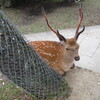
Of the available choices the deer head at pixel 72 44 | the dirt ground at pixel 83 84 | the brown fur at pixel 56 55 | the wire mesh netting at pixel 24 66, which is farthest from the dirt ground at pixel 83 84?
the deer head at pixel 72 44

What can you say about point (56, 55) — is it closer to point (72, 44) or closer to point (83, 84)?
point (72, 44)

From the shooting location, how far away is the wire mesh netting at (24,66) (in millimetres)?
2928

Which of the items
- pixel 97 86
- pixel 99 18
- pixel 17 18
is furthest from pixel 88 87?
pixel 17 18

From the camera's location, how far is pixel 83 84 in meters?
3.99

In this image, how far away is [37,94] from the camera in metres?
3.43

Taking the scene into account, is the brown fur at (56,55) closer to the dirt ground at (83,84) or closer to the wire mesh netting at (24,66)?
the dirt ground at (83,84)

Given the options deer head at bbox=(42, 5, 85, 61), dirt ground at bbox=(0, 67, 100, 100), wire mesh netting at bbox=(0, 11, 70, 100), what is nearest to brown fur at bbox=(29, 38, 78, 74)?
deer head at bbox=(42, 5, 85, 61)

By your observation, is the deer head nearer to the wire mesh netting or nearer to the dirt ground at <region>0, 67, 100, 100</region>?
the wire mesh netting

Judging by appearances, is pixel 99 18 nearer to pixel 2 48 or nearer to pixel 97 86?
pixel 97 86

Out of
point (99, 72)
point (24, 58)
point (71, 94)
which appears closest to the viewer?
point (24, 58)

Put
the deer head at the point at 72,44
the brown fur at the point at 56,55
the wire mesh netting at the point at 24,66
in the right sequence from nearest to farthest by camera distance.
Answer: the wire mesh netting at the point at 24,66 → the deer head at the point at 72,44 → the brown fur at the point at 56,55

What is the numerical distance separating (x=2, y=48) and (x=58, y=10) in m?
5.03

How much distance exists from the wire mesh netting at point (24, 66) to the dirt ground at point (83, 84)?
1.25 ft

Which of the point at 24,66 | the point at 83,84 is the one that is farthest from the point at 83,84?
the point at 24,66
